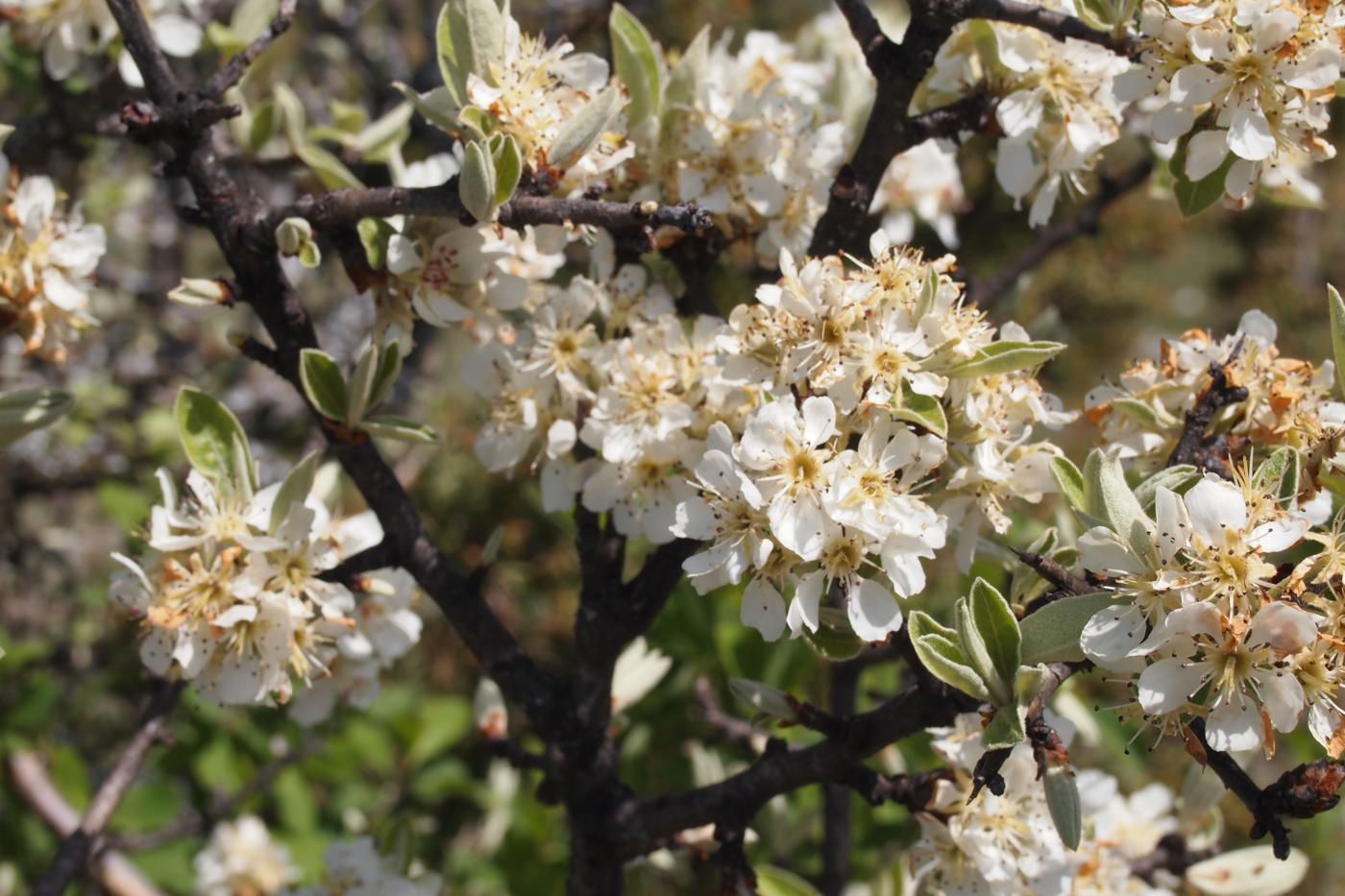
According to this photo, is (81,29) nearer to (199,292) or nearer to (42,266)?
(42,266)

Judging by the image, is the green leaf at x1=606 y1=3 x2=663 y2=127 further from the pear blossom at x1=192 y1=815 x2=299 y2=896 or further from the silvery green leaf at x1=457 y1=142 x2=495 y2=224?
the pear blossom at x1=192 y1=815 x2=299 y2=896

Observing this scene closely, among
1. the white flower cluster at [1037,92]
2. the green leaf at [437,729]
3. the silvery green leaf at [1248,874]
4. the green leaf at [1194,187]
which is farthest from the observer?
the green leaf at [437,729]

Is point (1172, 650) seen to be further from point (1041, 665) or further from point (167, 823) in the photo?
point (167, 823)

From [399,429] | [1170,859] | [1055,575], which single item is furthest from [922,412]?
[1170,859]

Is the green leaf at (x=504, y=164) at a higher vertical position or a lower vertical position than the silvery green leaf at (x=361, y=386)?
higher

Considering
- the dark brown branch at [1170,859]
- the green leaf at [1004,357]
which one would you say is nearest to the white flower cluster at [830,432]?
the green leaf at [1004,357]

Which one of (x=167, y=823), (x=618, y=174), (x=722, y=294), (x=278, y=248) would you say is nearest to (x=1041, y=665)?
(x=618, y=174)

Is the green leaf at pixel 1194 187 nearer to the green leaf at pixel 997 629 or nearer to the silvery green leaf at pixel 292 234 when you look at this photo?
the green leaf at pixel 997 629
